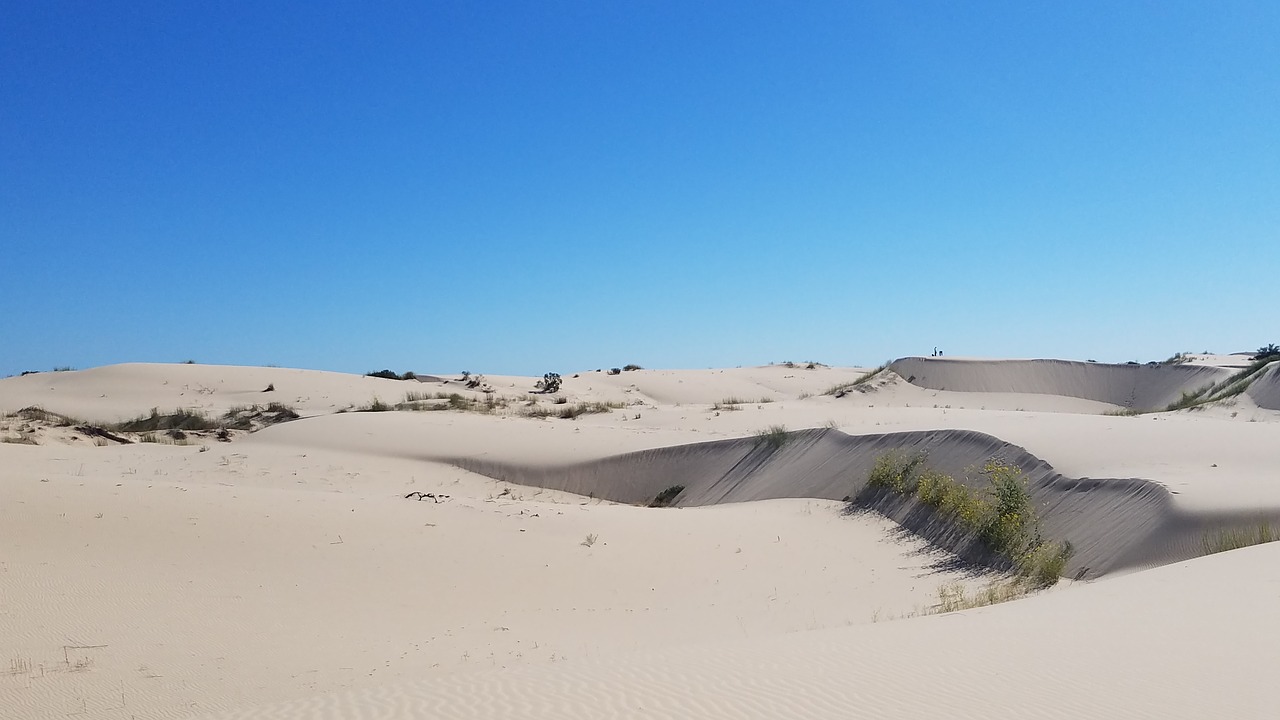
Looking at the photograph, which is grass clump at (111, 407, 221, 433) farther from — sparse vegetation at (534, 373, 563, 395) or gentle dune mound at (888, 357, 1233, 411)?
gentle dune mound at (888, 357, 1233, 411)

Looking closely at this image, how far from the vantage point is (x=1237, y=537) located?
765 cm

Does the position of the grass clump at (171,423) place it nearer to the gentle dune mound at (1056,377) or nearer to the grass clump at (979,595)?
the grass clump at (979,595)

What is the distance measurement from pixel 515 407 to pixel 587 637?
62.9 ft

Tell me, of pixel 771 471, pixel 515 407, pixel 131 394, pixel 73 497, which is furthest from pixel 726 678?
pixel 131 394

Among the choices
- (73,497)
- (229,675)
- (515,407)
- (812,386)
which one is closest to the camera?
(229,675)

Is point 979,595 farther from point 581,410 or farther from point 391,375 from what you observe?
point 391,375

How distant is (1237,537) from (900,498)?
483 centimetres

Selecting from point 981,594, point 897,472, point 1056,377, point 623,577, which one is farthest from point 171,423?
point 1056,377

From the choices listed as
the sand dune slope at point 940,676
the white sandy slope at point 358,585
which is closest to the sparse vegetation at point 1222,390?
the white sandy slope at point 358,585

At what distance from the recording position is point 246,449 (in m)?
18.3

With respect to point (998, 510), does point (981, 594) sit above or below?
below

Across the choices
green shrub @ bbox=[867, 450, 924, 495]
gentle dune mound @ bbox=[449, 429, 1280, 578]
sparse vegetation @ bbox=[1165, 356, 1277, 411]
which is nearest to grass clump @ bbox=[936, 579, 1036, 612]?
gentle dune mound @ bbox=[449, 429, 1280, 578]

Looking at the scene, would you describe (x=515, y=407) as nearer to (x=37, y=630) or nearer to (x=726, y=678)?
(x=37, y=630)

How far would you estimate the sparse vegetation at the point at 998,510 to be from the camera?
8.63m
